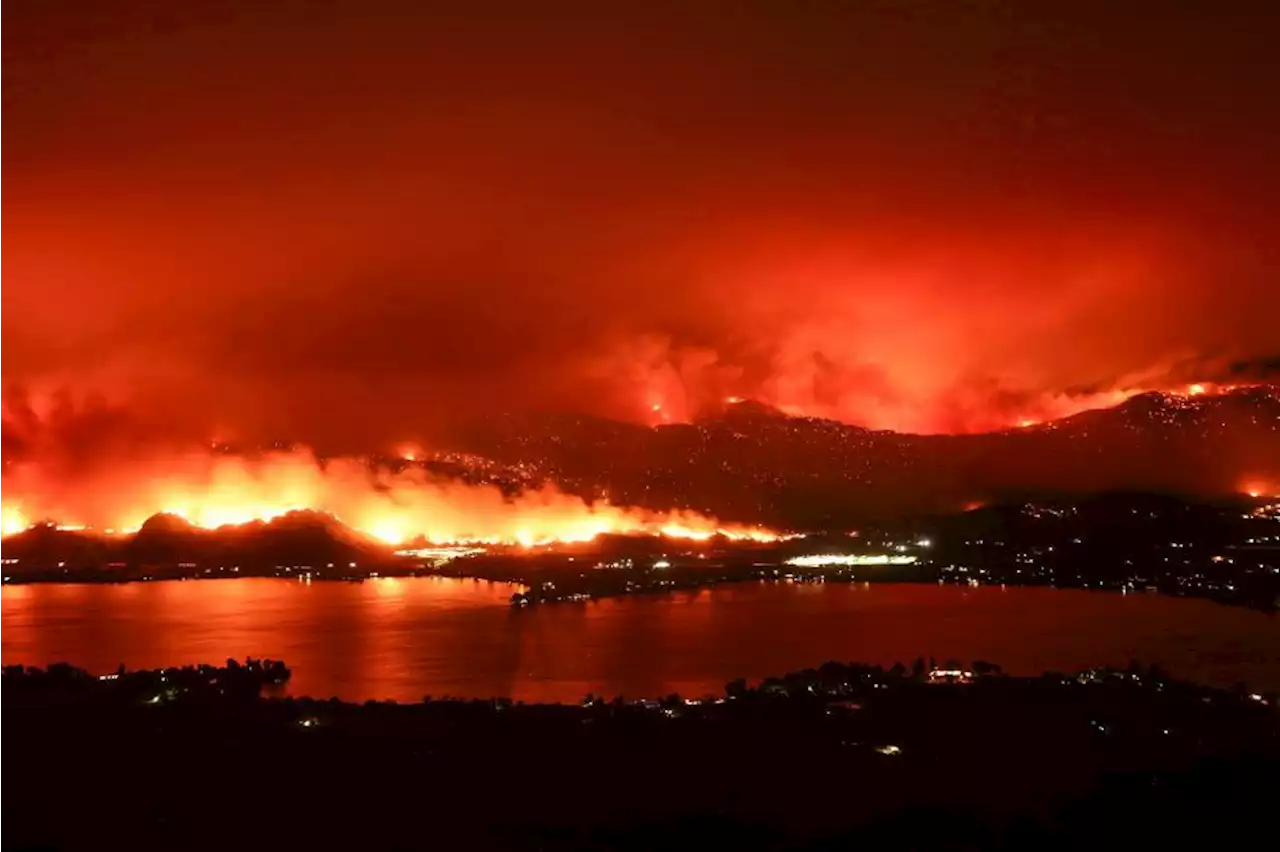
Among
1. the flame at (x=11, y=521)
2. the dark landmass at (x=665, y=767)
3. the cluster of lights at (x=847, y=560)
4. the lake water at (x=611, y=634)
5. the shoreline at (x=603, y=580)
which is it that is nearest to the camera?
the dark landmass at (x=665, y=767)

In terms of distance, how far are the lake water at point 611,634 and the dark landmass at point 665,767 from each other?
13.1ft

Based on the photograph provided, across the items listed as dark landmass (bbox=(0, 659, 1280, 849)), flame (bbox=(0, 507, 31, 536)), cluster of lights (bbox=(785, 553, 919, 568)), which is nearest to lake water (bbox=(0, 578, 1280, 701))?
dark landmass (bbox=(0, 659, 1280, 849))

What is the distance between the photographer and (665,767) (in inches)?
685

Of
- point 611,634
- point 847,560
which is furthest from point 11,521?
point 611,634

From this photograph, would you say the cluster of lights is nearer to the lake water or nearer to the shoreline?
the shoreline

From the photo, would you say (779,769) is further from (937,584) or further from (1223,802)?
(937,584)

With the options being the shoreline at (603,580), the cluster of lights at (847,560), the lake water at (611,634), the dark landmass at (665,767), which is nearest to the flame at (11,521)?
the shoreline at (603,580)

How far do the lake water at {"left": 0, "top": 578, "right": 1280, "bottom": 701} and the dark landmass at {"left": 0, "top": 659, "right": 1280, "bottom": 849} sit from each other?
157 inches

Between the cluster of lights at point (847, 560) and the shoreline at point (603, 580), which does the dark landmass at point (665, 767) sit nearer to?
the shoreline at point (603, 580)

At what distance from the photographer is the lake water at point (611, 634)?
27844 millimetres

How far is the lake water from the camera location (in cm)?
2784

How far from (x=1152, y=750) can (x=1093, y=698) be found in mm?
4100

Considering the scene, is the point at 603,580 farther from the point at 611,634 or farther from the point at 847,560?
the point at 847,560

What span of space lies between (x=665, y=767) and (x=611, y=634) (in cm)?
1808
